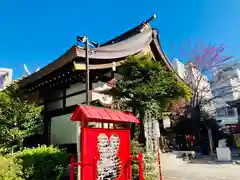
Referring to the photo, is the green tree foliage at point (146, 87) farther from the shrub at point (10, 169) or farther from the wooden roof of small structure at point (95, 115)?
the shrub at point (10, 169)

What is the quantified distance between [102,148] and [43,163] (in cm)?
208

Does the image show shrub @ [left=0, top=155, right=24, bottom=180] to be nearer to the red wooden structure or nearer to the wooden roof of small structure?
the red wooden structure

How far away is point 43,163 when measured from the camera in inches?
230

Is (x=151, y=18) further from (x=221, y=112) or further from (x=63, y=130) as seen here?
(x=221, y=112)

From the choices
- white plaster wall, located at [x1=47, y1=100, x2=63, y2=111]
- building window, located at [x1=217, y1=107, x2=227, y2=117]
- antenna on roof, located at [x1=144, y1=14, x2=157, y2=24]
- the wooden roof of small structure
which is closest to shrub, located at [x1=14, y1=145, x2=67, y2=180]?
the wooden roof of small structure

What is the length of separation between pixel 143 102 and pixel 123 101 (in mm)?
890

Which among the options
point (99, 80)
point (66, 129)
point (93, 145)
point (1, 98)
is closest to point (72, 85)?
point (99, 80)

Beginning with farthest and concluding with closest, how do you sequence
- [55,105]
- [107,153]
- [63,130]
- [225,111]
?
[225,111]
[55,105]
[63,130]
[107,153]

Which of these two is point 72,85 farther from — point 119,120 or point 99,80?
point 119,120

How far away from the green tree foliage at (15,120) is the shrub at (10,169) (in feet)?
10.7

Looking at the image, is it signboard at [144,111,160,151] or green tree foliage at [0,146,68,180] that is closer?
green tree foliage at [0,146,68,180]

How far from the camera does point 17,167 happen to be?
5.16m

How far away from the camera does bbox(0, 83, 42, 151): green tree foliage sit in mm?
8195

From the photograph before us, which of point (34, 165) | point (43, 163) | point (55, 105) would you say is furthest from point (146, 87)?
point (55, 105)
